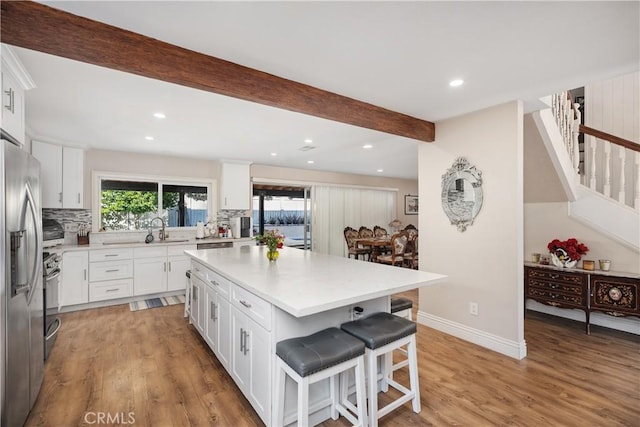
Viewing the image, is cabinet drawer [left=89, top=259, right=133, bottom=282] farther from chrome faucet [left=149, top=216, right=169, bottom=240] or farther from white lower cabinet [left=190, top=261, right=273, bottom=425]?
white lower cabinet [left=190, top=261, right=273, bottom=425]

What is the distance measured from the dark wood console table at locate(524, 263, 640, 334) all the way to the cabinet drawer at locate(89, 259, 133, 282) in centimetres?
547

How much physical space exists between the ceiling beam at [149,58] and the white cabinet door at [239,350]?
1598mm

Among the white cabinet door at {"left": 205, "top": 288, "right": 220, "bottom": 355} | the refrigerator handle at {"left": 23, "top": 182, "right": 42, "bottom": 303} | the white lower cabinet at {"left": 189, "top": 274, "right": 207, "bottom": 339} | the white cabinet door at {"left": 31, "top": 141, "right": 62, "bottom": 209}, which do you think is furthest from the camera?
the white cabinet door at {"left": 31, "top": 141, "right": 62, "bottom": 209}

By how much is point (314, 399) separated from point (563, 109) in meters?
4.15

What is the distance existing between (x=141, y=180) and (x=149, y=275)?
1.63m

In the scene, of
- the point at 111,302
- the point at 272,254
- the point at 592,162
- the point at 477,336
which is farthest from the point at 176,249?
the point at 592,162

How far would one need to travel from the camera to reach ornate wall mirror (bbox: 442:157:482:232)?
9.80 feet

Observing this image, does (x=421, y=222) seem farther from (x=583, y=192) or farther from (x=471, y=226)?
(x=583, y=192)

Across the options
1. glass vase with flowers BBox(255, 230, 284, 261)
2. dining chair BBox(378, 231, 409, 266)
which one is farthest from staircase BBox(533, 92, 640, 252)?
glass vase with flowers BBox(255, 230, 284, 261)

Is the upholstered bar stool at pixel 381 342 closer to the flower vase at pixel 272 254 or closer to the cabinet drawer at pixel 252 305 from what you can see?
the cabinet drawer at pixel 252 305

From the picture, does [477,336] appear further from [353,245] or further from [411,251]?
[353,245]

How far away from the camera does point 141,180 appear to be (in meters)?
4.96

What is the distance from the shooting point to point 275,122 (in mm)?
3314

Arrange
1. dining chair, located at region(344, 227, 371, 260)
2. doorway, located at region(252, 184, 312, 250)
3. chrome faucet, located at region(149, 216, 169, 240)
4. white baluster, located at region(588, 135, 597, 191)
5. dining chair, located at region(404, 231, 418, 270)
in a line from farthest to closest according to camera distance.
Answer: doorway, located at region(252, 184, 312, 250) < dining chair, located at region(344, 227, 371, 260) < dining chair, located at region(404, 231, 418, 270) < chrome faucet, located at region(149, 216, 169, 240) < white baluster, located at region(588, 135, 597, 191)
